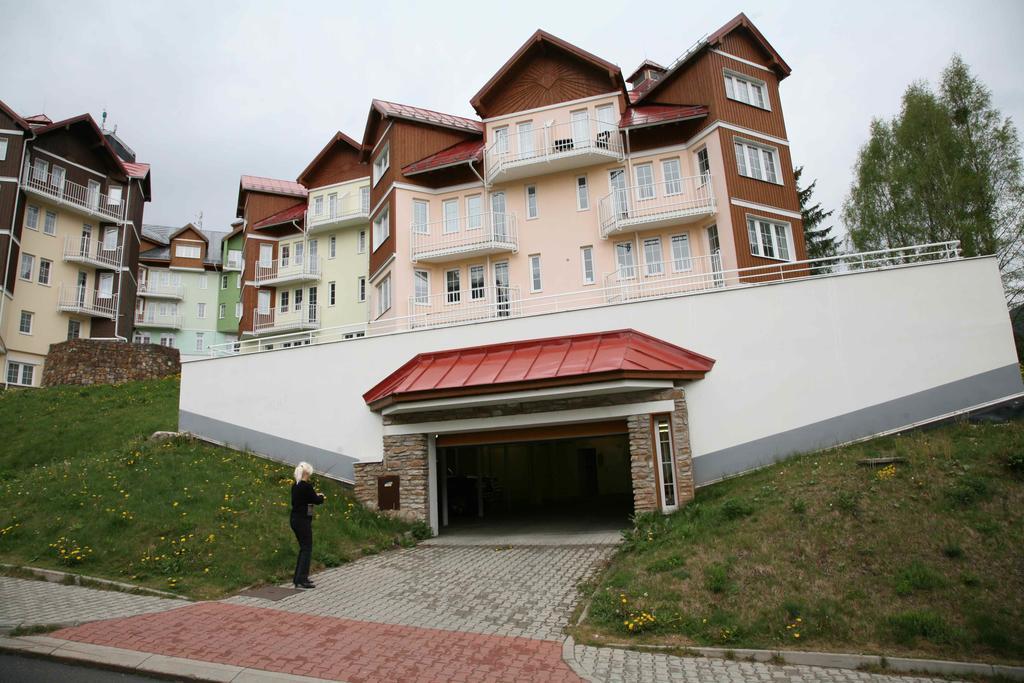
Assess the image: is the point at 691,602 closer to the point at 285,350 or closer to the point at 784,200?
the point at 285,350

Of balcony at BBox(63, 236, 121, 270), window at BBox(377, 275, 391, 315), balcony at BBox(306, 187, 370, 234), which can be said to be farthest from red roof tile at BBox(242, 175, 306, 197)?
window at BBox(377, 275, 391, 315)

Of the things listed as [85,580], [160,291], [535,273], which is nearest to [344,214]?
[535,273]

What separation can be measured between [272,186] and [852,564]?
3733 cm

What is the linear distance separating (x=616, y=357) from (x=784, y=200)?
12.2 metres

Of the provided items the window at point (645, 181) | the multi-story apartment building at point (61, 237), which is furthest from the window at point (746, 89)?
the multi-story apartment building at point (61, 237)

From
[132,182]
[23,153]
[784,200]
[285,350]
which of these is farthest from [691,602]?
[132,182]

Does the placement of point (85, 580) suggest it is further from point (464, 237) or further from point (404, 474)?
point (464, 237)

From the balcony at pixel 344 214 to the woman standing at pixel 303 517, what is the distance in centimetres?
2374

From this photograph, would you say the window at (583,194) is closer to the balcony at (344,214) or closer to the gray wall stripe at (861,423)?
the gray wall stripe at (861,423)

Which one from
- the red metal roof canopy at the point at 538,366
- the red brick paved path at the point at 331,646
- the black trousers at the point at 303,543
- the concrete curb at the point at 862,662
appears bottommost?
the concrete curb at the point at 862,662

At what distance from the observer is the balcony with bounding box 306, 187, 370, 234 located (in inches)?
1312

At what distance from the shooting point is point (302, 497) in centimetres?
1105

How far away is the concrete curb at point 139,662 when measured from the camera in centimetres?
729

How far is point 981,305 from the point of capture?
48.4 ft
